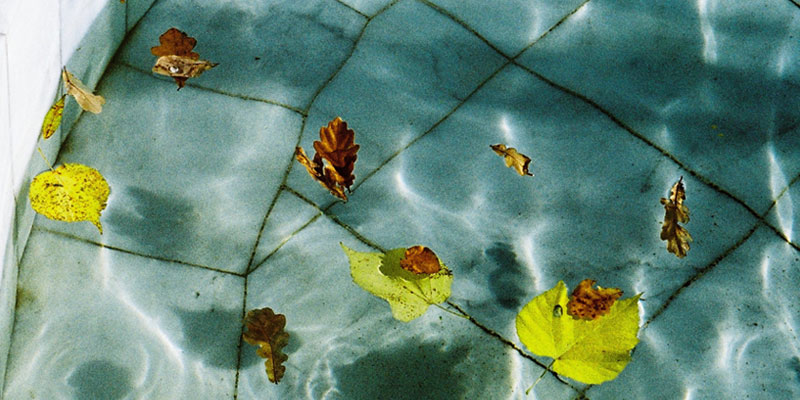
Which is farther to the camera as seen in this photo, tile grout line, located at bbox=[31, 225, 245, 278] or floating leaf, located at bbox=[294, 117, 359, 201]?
floating leaf, located at bbox=[294, 117, 359, 201]

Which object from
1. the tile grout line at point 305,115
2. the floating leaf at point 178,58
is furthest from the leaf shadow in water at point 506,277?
the floating leaf at point 178,58

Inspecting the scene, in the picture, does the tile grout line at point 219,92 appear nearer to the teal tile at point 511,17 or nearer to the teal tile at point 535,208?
the teal tile at point 535,208

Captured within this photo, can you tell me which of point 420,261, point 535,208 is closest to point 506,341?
point 420,261

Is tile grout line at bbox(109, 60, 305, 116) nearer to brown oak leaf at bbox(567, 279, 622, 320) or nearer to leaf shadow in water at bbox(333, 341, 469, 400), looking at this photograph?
leaf shadow in water at bbox(333, 341, 469, 400)

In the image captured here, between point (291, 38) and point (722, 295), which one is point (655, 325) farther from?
point (291, 38)

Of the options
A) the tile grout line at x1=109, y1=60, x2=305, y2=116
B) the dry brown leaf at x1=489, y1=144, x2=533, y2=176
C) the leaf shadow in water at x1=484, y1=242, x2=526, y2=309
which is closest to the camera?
the leaf shadow in water at x1=484, y1=242, x2=526, y2=309

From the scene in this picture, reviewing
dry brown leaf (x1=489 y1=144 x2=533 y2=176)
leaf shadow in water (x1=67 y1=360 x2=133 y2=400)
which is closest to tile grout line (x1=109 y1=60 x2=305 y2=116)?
dry brown leaf (x1=489 y1=144 x2=533 y2=176)

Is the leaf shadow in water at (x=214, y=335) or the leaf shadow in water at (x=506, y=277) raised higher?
the leaf shadow in water at (x=506, y=277)
